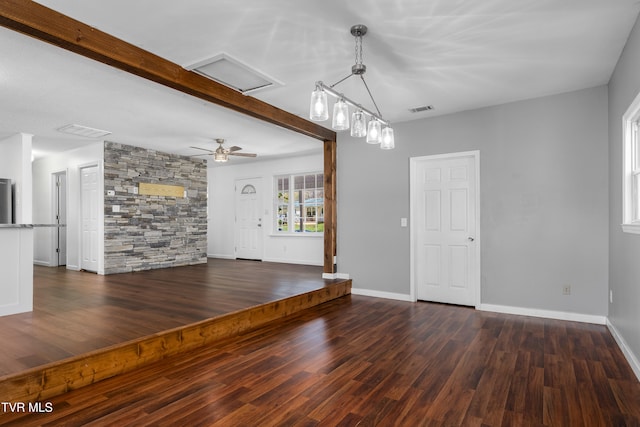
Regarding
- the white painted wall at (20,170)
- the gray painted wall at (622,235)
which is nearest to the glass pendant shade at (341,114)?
the gray painted wall at (622,235)

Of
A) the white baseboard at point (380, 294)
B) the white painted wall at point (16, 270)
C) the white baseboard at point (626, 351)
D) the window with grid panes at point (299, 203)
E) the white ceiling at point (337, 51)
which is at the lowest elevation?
the white baseboard at point (380, 294)

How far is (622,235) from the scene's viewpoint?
3186mm

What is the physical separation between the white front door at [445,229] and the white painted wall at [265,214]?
116 inches

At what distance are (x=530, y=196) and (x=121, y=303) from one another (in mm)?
4896

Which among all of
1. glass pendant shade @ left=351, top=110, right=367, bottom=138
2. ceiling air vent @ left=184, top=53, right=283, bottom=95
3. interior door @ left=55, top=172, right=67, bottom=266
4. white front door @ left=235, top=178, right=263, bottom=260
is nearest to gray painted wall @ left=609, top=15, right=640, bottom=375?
glass pendant shade @ left=351, top=110, right=367, bottom=138

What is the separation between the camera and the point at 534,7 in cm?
250

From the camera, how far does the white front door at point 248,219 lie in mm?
8734

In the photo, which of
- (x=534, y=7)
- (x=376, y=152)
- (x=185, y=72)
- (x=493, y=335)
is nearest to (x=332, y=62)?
(x=185, y=72)

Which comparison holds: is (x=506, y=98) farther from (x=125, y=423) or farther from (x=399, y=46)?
(x=125, y=423)

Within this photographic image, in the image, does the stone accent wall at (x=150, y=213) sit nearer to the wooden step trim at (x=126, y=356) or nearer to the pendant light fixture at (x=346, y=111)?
the wooden step trim at (x=126, y=356)

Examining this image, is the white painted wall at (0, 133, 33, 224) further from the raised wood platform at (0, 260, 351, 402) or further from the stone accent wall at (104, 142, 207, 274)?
the raised wood platform at (0, 260, 351, 402)

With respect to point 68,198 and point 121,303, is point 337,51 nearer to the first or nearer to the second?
point 121,303

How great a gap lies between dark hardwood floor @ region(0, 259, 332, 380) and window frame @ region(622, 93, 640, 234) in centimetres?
347

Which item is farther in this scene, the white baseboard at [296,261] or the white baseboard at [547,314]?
the white baseboard at [296,261]
